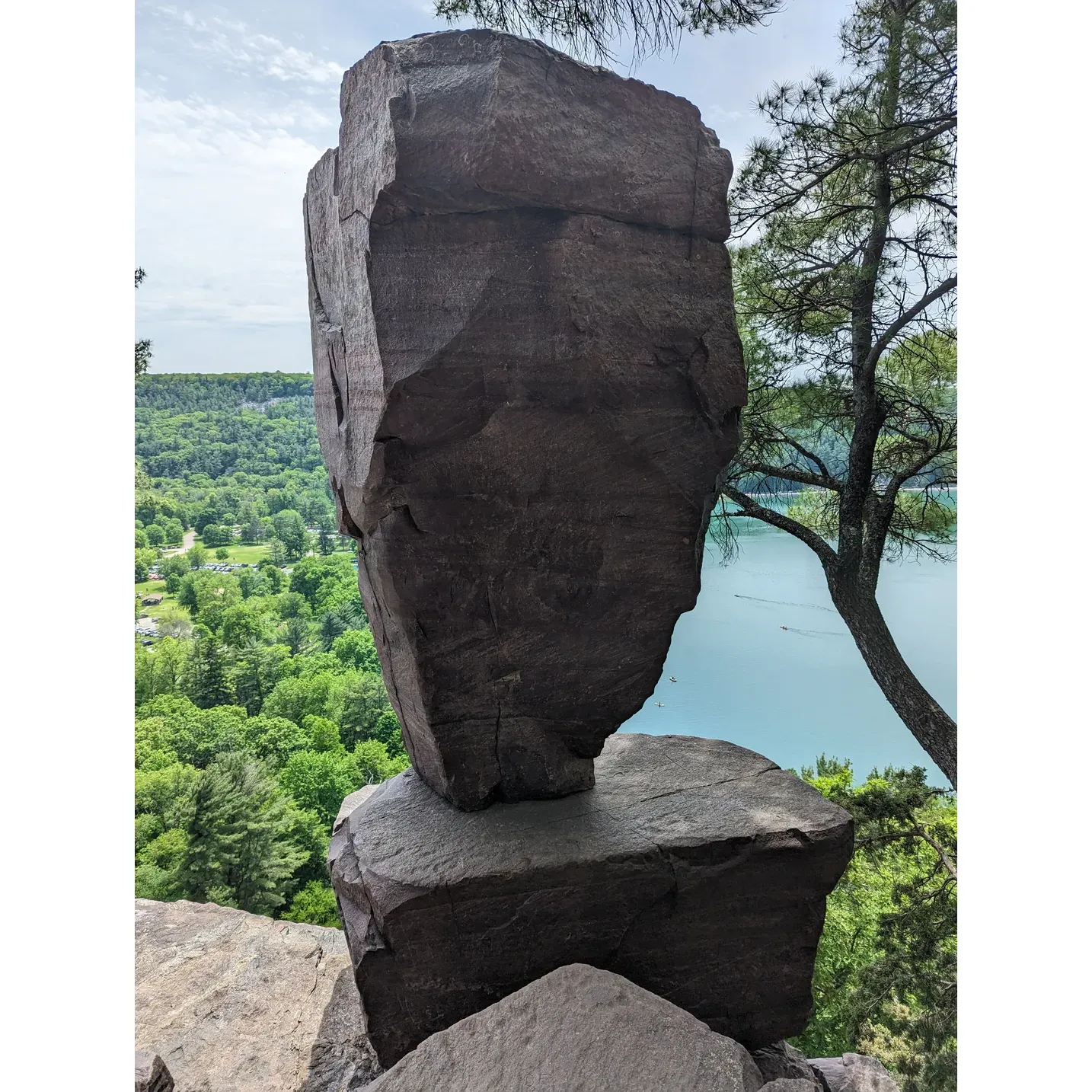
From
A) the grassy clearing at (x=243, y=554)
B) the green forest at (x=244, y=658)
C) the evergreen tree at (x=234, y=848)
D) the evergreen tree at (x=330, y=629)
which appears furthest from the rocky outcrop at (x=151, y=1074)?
the evergreen tree at (x=330, y=629)

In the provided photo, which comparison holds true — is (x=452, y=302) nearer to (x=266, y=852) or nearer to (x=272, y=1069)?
(x=272, y=1069)

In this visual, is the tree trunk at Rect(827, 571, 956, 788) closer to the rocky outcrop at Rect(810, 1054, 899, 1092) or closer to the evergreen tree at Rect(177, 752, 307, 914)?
the rocky outcrop at Rect(810, 1054, 899, 1092)

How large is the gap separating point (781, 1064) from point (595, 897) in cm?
65

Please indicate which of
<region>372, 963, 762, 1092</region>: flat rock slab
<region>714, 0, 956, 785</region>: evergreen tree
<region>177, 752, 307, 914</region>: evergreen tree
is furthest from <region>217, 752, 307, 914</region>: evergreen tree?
<region>372, 963, 762, 1092</region>: flat rock slab

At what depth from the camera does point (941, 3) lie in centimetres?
302

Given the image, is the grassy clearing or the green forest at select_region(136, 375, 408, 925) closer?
the green forest at select_region(136, 375, 408, 925)

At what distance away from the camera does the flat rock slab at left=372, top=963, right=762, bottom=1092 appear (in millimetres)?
1400

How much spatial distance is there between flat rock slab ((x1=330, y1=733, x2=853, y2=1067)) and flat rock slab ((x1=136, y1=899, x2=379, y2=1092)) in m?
0.42

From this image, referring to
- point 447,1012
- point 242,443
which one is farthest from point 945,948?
point 242,443

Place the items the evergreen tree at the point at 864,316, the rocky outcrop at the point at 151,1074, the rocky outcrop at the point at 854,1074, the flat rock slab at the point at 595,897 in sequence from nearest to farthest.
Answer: the flat rock slab at the point at 595,897
the rocky outcrop at the point at 151,1074
the rocky outcrop at the point at 854,1074
the evergreen tree at the point at 864,316

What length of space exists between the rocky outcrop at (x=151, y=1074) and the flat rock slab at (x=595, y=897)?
0.56 metres

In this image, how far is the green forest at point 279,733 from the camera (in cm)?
332

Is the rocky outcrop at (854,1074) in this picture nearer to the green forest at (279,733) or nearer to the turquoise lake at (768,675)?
the green forest at (279,733)

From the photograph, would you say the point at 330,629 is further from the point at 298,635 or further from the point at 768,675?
the point at 768,675
